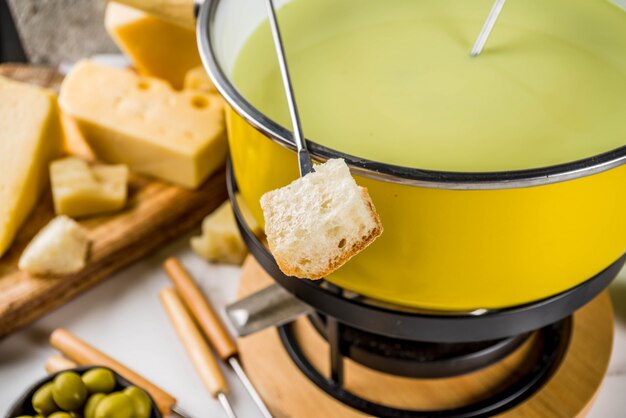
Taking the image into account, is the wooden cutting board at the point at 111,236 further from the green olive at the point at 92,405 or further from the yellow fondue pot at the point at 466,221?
the yellow fondue pot at the point at 466,221

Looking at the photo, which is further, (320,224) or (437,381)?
(437,381)

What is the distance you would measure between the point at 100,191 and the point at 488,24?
2.32 ft

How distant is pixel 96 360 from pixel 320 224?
25.0 inches

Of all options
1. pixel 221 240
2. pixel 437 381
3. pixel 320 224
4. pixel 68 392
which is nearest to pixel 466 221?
pixel 320 224

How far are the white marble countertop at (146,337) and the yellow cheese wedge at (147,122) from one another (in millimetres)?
162

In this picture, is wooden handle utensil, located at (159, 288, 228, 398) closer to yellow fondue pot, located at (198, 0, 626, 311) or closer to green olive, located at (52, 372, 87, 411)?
green olive, located at (52, 372, 87, 411)

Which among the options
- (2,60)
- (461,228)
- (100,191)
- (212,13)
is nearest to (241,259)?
(100,191)

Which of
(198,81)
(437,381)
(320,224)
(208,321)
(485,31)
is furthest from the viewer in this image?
(198,81)

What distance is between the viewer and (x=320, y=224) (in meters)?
0.55

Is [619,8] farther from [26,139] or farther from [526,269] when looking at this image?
[26,139]

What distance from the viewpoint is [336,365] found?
963mm

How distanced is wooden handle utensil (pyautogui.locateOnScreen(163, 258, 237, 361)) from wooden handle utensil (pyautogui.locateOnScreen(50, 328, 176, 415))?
11 centimetres

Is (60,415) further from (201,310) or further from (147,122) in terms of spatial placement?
(147,122)

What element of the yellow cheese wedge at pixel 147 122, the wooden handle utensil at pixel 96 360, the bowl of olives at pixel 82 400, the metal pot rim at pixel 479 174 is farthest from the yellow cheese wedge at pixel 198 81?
the metal pot rim at pixel 479 174
